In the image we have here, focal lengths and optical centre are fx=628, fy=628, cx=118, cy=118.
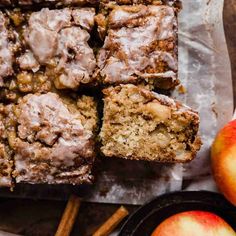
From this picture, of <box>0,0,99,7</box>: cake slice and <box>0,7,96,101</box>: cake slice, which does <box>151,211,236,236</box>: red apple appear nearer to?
<box>0,7,96,101</box>: cake slice

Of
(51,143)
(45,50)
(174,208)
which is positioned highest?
(45,50)

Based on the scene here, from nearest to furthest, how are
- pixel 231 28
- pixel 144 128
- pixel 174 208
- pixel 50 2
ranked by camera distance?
pixel 144 128 → pixel 50 2 → pixel 174 208 → pixel 231 28

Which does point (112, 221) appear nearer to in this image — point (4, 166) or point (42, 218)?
point (42, 218)

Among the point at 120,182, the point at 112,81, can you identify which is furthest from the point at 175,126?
the point at 120,182

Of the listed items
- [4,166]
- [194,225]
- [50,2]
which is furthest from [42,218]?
[50,2]

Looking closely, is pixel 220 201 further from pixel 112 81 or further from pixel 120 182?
pixel 112 81

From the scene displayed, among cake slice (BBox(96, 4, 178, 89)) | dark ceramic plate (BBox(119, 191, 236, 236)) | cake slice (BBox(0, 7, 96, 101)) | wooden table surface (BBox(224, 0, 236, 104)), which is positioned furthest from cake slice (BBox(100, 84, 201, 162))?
wooden table surface (BBox(224, 0, 236, 104))

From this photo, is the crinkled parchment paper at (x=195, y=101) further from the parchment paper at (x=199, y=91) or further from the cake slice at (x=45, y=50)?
the cake slice at (x=45, y=50)
